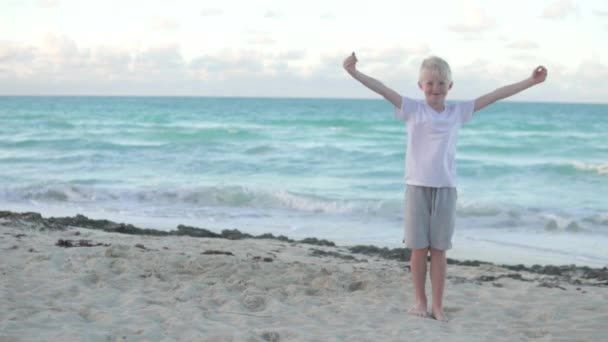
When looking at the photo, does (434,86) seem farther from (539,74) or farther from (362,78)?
(539,74)

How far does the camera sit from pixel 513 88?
4.60m

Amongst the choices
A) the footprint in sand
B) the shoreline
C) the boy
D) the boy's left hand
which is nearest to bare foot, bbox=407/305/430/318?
the footprint in sand

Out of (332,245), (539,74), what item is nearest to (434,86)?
(539,74)

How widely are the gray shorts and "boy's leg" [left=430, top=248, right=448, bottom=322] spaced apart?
0.12 metres

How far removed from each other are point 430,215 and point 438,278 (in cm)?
48

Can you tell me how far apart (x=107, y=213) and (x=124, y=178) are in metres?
5.85

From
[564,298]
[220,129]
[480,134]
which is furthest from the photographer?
[220,129]

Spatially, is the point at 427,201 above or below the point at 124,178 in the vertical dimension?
above

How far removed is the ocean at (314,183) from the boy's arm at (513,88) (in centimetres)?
429

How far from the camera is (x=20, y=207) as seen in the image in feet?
40.9

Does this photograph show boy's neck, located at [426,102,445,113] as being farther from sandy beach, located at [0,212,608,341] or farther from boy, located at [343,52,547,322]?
sandy beach, located at [0,212,608,341]

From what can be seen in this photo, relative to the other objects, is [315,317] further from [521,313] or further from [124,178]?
[124,178]

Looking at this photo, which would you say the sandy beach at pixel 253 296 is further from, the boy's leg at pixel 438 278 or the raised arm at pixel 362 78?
the raised arm at pixel 362 78

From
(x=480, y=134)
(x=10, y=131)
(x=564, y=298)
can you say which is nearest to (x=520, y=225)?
(x=564, y=298)
